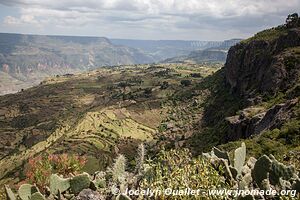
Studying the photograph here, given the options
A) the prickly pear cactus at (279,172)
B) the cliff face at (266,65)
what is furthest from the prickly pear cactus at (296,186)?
the cliff face at (266,65)

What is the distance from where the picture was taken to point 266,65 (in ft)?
353

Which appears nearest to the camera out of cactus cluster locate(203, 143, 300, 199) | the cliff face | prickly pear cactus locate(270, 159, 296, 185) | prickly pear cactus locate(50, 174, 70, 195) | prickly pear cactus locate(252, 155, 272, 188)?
cactus cluster locate(203, 143, 300, 199)

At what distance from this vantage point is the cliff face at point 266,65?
298 ft

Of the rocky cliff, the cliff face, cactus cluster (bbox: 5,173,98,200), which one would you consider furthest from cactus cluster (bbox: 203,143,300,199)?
the cliff face

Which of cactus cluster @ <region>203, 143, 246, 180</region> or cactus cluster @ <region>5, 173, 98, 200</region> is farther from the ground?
cactus cluster @ <region>203, 143, 246, 180</region>

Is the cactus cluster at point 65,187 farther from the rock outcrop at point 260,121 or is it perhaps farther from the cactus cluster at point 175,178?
the rock outcrop at point 260,121

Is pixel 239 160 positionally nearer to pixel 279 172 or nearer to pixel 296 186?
pixel 279 172

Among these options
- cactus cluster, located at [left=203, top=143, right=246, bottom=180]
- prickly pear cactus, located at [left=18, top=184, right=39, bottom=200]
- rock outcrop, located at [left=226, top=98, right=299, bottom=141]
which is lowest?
rock outcrop, located at [left=226, top=98, right=299, bottom=141]

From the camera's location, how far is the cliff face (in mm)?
90875

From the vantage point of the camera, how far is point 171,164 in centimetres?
1423

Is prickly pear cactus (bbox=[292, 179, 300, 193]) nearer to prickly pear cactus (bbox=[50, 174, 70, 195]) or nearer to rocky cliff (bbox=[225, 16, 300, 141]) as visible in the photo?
prickly pear cactus (bbox=[50, 174, 70, 195])

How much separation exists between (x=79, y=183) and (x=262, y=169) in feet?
A: 21.1

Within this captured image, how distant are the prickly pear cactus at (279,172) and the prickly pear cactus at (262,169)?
6.1 inches

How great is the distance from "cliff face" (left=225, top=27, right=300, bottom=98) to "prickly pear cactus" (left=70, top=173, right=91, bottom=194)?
77.2 m
